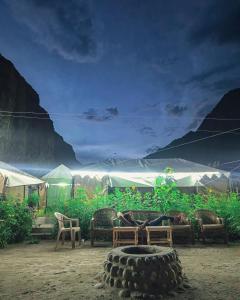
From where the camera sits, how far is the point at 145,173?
11.8 m

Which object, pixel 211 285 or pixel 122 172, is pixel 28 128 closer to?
pixel 122 172

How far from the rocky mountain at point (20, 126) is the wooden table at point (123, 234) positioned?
47.1 feet

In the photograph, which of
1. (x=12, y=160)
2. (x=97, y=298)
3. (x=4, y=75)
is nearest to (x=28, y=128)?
(x=12, y=160)

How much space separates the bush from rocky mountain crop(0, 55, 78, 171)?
1207 centimetres

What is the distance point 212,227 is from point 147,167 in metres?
5.26

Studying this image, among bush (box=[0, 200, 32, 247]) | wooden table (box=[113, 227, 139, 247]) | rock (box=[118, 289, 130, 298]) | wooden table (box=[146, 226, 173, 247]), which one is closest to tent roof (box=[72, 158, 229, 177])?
bush (box=[0, 200, 32, 247])

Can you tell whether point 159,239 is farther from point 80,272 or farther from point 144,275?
point 144,275

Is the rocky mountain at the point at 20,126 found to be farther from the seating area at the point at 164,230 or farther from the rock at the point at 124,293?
the rock at the point at 124,293

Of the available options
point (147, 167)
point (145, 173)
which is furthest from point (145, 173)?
point (147, 167)

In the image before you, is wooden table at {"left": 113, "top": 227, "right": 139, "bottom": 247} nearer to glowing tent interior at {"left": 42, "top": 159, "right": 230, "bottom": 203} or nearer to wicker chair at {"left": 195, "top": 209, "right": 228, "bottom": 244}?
wicker chair at {"left": 195, "top": 209, "right": 228, "bottom": 244}

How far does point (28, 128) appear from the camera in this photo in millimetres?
37281

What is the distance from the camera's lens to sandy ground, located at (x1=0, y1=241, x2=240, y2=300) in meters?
3.92

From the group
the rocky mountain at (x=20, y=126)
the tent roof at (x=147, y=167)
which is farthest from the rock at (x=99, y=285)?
the rocky mountain at (x=20, y=126)

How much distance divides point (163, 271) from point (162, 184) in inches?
239
